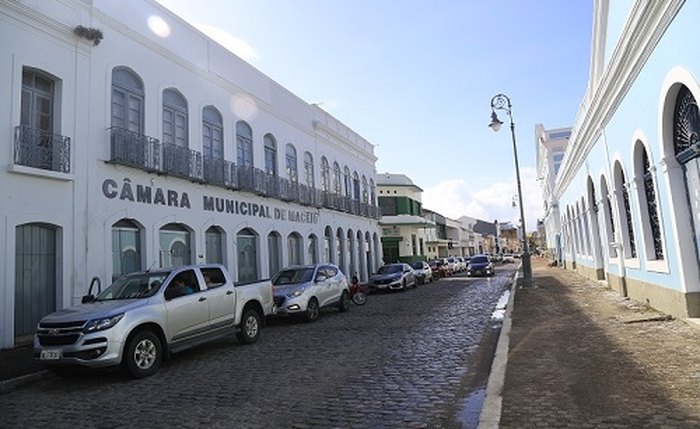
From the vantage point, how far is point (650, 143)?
33.2 feet

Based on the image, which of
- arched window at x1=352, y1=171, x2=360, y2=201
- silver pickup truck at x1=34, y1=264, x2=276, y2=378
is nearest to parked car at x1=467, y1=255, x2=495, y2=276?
arched window at x1=352, y1=171, x2=360, y2=201

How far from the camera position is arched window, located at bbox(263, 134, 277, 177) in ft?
73.6

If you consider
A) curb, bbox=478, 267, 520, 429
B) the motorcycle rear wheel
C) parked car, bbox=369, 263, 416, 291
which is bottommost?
curb, bbox=478, 267, 520, 429

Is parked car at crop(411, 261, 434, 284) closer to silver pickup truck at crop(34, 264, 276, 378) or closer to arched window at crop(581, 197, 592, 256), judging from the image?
arched window at crop(581, 197, 592, 256)

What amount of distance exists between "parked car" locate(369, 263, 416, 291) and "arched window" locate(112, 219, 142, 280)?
13386 mm

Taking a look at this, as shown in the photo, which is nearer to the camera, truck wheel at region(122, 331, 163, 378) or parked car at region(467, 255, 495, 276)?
truck wheel at region(122, 331, 163, 378)

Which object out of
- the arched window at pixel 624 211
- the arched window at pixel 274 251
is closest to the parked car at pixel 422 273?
the arched window at pixel 274 251

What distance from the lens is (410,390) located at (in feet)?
22.1

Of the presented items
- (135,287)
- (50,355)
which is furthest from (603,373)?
(50,355)

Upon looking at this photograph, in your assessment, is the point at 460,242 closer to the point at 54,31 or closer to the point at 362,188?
the point at 362,188

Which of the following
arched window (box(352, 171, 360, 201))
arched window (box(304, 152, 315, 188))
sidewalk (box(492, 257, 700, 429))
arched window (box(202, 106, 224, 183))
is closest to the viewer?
sidewalk (box(492, 257, 700, 429))

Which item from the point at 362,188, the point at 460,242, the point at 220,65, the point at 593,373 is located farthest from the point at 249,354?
the point at 460,242

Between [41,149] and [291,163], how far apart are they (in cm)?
1342

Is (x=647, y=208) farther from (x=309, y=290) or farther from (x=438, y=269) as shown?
(x=438, y=269)
